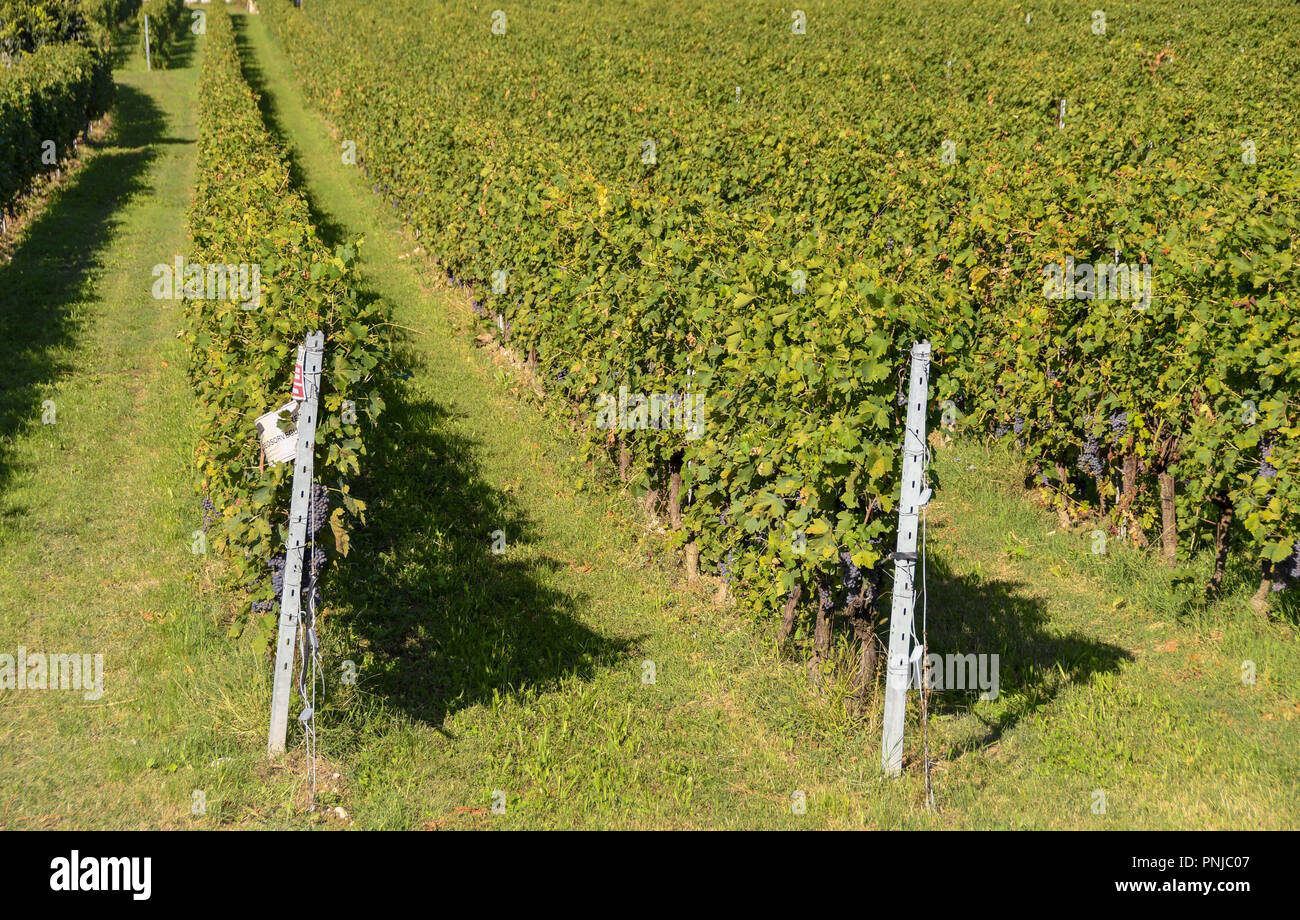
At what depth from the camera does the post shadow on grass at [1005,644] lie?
7.05m

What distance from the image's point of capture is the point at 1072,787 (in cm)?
617

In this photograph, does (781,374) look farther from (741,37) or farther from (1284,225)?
(741,37)

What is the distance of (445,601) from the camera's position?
27.0 feet

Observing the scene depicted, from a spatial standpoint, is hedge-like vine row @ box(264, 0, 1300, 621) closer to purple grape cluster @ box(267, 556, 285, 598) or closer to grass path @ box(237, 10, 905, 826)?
grass path @ box(237, 10, 905, 826)

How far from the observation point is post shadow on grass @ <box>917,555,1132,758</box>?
7051mm

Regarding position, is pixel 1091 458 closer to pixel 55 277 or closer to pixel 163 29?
pixel 55 277

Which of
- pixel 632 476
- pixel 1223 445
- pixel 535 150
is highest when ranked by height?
pixel 535 150

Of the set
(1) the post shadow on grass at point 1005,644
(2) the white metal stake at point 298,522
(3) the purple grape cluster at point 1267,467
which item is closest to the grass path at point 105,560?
(2) the white metal stake at point 298,522

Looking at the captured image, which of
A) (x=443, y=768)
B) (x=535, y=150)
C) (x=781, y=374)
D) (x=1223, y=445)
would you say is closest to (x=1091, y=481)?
(x=1223, y=445)

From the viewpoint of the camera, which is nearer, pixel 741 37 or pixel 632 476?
pixel 632 476

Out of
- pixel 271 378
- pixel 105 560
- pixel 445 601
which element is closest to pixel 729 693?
pixel 445 601

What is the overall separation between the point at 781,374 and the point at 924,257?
16.4 feet

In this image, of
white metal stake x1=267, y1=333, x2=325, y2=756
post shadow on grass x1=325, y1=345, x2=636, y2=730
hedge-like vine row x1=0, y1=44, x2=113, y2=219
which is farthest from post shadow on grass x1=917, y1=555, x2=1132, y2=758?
hedge-like vine row x1=0, y1=44, x2=113, y2=219

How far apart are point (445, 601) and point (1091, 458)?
5734mm
